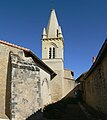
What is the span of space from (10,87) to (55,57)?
22.8 meters

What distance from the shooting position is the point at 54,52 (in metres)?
34.0

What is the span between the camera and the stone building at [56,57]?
2997cm

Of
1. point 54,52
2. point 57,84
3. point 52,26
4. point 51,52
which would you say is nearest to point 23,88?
point 57,84

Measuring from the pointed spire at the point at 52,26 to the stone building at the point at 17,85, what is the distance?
77.5 feet

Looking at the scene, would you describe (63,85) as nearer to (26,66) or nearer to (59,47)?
(59,47)

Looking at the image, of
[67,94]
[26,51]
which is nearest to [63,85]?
[67,94]

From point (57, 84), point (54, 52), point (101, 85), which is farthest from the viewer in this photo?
point (54, 52)

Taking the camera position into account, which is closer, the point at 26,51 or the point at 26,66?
the point at 26,66

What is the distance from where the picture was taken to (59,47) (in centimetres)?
3381

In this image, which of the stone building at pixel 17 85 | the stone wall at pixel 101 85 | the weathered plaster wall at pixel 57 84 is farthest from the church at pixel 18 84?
the weathered plaster wall at pixel 57 84

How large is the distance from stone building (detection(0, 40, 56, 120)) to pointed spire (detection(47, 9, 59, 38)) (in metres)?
23.6

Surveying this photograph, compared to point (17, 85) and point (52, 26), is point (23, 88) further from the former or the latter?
point (52, 26)

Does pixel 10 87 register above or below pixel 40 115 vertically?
above

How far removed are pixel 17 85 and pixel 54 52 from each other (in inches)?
926
